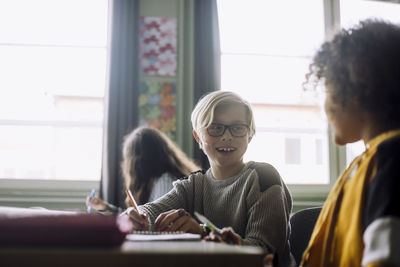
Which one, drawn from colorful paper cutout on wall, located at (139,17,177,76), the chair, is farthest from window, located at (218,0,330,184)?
the chair

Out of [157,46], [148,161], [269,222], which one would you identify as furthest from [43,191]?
[269,222]

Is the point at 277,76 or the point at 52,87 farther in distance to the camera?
the point at 277,76

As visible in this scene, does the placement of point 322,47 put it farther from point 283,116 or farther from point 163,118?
point 283,116

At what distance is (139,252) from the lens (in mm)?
507

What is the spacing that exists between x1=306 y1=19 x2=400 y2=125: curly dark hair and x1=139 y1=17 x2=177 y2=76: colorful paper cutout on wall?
262cm

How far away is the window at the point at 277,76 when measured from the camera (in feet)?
12.0

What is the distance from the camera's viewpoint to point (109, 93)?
3.18 metres

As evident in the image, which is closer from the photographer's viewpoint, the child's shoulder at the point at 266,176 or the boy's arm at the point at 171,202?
the child's shoulder at the point at 266,176

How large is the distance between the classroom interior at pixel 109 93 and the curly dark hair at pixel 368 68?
2457mm

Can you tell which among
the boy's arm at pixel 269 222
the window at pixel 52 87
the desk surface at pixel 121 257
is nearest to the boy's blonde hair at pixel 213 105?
the boy's arm at pixel 269 222

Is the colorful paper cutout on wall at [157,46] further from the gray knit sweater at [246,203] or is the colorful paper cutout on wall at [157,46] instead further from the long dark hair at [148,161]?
the gray knit sweater at [246,203]

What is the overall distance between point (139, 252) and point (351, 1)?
13.2ft

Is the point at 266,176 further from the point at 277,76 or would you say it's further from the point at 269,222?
the point at 277,76

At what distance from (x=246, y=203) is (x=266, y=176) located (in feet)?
0.34
